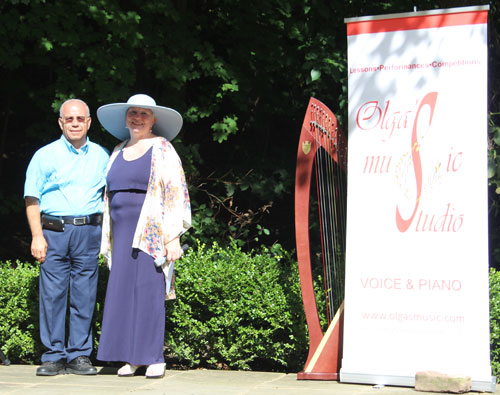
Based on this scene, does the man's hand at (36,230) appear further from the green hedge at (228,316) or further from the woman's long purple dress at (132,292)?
the green hedge at (228,316)

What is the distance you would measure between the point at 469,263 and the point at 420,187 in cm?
59

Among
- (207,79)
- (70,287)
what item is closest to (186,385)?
(70,287)

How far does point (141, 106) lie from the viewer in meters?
5.63

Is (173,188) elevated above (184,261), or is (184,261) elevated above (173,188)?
(173,188)

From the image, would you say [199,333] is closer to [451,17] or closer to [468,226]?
[468,226]

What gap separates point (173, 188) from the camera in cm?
554

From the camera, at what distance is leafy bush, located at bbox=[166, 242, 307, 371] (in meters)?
6.02

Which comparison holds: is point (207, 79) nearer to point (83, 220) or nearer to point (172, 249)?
point (83, 220)

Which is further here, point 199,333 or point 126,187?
point 199,333

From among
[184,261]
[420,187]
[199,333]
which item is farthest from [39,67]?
[420,187]

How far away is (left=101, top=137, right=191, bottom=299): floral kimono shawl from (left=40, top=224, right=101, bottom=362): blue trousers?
51 cm

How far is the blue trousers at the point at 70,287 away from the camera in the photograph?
225 inches

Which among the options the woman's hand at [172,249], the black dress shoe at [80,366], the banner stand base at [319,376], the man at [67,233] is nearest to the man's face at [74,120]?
the man at [67,233]

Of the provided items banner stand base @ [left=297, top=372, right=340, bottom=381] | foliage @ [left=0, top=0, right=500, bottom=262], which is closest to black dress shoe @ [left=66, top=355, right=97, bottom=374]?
banner stand base @ [left=297, top=372, right=340, bottom=381]
